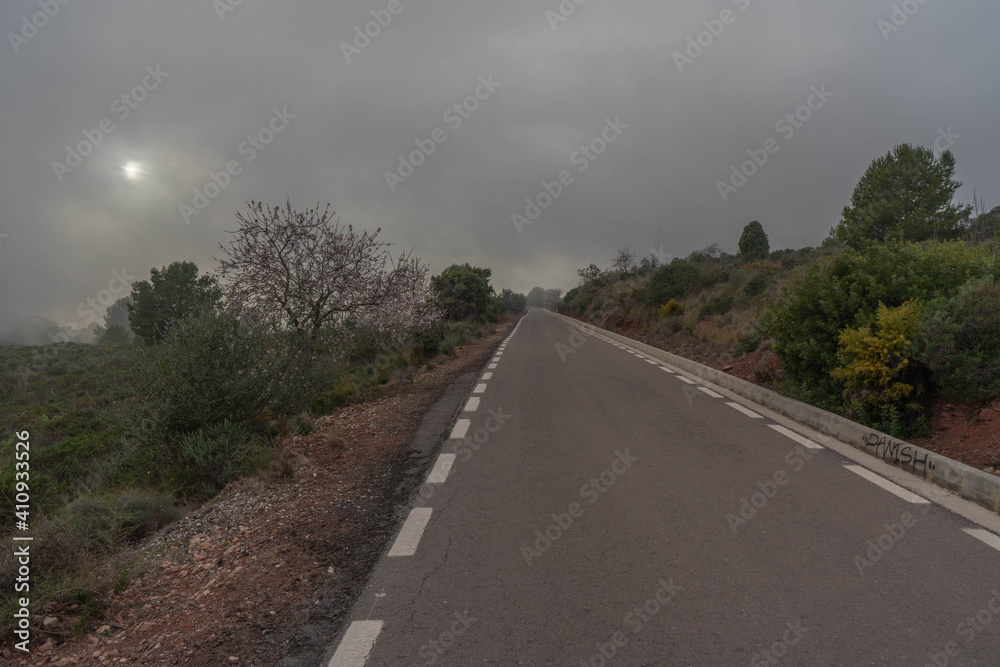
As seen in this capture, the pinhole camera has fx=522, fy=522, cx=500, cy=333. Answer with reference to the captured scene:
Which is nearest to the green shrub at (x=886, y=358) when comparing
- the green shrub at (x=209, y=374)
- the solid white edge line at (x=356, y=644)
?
the solid white edge line at (x=356, y=644)

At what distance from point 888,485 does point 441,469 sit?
4.02 m

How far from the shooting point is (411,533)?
12.6ft

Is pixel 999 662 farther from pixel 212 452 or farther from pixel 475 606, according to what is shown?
pixel 212 452

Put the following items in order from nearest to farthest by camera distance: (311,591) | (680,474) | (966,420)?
(311,591)
(680,474)
(966,420)

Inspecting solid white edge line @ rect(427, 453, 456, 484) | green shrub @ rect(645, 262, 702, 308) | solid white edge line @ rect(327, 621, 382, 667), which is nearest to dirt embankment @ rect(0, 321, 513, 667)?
solid white edge line @ rect(327, 621, 382, 667)

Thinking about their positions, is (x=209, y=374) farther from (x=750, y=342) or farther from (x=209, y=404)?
(x=750, y=342)

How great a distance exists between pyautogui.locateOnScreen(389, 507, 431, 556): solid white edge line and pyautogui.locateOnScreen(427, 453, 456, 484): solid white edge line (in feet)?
2.17

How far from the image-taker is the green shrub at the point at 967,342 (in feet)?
17.7

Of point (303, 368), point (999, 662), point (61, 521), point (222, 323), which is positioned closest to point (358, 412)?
point (303, 368)

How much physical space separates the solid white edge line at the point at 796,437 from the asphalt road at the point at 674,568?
0.37 feet

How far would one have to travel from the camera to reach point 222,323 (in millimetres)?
6441

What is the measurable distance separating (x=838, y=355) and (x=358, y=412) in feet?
23.5

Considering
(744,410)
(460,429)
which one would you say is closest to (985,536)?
(744,410)

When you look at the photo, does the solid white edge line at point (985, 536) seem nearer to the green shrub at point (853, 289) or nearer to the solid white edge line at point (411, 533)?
the green shrub at point (853, 289)
